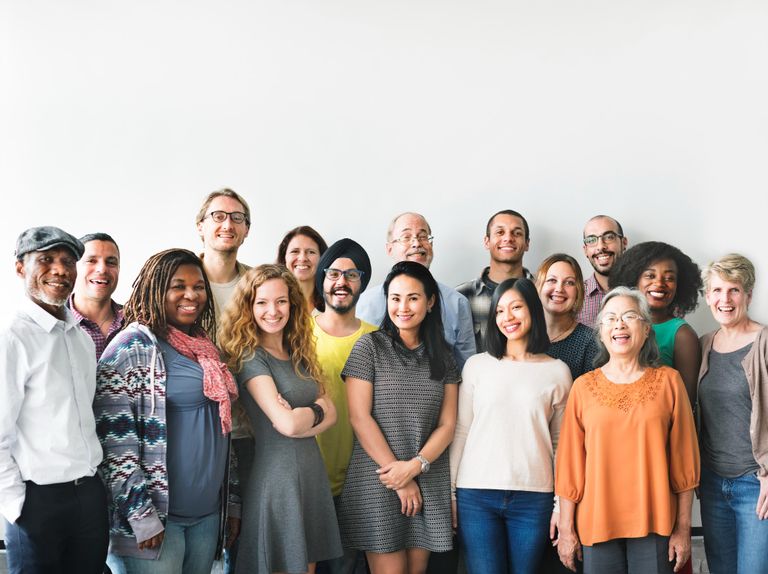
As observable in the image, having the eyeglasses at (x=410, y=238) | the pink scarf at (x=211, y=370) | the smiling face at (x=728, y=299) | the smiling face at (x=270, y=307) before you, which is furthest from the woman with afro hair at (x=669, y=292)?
the pink scarf at (x=211, y=370)

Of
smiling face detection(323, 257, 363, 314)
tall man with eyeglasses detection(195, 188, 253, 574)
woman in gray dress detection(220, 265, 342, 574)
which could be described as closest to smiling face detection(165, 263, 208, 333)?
woman in gray dress detection(220, 265, 342, 574)

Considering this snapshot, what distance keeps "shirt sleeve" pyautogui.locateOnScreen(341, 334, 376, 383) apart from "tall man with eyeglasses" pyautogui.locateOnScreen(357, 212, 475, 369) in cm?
51

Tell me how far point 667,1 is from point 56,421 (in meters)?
4.26

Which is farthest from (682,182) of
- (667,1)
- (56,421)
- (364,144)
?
(56,421)

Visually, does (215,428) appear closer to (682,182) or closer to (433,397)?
(433,397)

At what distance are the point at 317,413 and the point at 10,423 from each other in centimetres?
106

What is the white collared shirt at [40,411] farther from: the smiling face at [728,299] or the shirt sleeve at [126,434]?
the smiling face at [728,299]

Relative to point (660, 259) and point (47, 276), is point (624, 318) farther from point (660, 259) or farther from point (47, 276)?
point (47, 276)

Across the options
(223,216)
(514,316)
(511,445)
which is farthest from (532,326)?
(223,216)

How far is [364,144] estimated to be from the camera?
4664 mm

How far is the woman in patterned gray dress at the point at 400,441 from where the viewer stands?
2.95 metres

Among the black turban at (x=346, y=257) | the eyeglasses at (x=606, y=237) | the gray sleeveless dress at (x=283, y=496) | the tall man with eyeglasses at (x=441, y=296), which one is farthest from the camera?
the eyeglasses at (x=606, y=237)

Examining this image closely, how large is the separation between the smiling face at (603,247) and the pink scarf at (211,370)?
7.79 feet

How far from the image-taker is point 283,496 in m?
2.74
